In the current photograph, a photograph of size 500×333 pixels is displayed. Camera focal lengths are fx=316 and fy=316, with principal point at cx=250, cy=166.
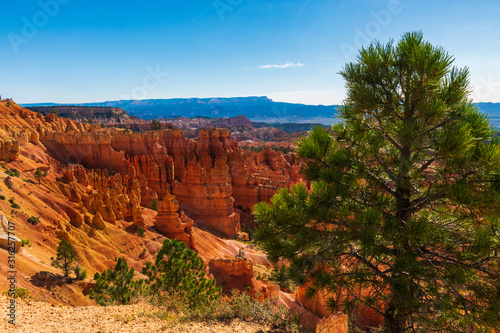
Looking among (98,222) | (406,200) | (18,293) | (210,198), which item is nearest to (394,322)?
(406,200)

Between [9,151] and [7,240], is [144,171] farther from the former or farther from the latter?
[7,240]

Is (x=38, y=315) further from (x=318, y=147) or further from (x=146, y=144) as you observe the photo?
(x=146, y=144)

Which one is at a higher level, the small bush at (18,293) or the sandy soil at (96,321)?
the sandy soil at (96,321)

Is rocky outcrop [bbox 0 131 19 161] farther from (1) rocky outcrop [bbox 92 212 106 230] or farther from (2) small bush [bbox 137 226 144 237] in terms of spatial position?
(2) small bush [bbox 137 226 144 237]

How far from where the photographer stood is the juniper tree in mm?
5258

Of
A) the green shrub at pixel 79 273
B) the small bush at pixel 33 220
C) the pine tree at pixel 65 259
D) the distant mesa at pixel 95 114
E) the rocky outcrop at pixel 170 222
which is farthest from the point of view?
the distant mesa at pixel 95 114

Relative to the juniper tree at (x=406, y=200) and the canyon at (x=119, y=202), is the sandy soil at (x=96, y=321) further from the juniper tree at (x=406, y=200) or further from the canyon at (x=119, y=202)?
the juniper tree at (x=406, y=200)

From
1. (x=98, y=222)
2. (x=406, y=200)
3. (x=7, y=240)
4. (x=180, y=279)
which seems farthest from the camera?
(x=98, y=222)

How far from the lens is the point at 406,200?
20.5 ft

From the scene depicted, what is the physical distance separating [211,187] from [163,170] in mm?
12962

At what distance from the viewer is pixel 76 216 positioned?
21.2 metres

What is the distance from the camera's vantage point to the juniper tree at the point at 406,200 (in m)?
5.26

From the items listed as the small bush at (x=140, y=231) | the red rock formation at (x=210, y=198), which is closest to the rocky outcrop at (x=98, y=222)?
the small bush at (x=140, y=231)

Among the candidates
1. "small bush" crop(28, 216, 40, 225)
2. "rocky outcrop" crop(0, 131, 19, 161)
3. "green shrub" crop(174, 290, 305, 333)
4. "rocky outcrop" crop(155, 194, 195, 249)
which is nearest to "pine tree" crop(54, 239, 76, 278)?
"small bush" crop(28, 216, 40, 225)
